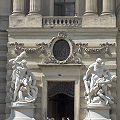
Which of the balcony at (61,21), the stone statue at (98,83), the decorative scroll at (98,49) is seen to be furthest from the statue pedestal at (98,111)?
the balcony at (61,21)

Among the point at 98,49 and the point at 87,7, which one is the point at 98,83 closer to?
the point at 98,49

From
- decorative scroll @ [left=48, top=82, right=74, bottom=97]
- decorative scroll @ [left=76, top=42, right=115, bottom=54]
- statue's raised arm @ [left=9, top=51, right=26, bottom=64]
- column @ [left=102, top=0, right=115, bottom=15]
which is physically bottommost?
decorative scroll @ [left=48, top=82, right=74, bottom=97]

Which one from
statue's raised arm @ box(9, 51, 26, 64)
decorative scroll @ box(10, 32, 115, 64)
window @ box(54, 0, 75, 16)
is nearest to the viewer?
statue's raised arm @ box(9, 51, 26, 64)

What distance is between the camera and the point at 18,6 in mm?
27422

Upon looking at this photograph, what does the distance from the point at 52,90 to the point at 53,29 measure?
349cm

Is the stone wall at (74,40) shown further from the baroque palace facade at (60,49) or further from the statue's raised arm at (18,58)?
the statue's raised arm at (18,58)

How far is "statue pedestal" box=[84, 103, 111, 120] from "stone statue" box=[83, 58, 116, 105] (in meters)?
0.22

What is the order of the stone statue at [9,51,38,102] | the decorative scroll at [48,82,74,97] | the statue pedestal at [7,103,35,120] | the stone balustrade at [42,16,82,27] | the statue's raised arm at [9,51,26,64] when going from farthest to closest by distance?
the stone balustrade at [42,16,82,27] → the decorative scroll at [48,82,74,97] → the statue's raised arm at [9,51,26,64] → the stone statue at [9,51,38,102] → the statue pedestal at [7,103,35,120]

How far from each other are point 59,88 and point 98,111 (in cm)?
287

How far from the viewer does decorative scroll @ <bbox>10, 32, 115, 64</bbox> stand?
26.4 metres

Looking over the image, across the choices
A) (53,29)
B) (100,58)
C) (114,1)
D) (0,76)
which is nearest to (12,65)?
(0,76)

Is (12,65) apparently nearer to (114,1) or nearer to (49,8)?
(49,8)

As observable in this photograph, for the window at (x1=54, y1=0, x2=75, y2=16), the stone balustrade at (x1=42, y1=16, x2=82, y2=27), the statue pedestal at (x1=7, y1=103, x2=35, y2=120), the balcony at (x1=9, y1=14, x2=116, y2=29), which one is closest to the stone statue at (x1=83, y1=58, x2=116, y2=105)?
the balcony at (x1=9, y1=14, x2=116, y2=29)

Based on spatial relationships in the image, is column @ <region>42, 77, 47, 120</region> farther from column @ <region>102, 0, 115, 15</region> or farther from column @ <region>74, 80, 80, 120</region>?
column @ <region>102, 0, 115, 15</region>
